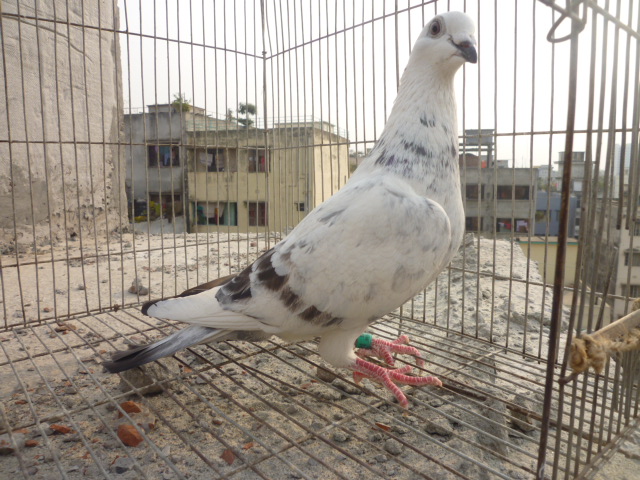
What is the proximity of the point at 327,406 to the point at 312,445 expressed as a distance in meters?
0.33

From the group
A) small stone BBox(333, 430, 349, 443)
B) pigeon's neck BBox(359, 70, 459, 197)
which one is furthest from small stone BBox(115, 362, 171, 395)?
pigeon's neck BBox(359, 70, 459, 197)

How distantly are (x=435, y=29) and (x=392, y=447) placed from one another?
1751 mm

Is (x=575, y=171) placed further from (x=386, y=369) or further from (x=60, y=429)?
(x=60, y=429)

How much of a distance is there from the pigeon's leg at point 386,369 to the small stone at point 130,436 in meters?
0.91

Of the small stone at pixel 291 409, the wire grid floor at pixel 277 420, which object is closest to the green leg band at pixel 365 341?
the wire grid floor at pixel 277 420

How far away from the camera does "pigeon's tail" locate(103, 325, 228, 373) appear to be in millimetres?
1772

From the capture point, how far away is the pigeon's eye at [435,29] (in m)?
1.93

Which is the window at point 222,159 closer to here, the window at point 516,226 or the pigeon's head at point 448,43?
the pigeon's head at point 448,43

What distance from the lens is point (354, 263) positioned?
169 cm

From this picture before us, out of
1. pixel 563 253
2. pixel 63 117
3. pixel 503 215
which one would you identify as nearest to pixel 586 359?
pixel 563 253

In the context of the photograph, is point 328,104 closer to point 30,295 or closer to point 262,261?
point 262,261

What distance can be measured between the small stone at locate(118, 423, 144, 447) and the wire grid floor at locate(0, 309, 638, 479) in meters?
0.02

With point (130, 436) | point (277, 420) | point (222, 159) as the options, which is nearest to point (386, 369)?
point (277, 420)

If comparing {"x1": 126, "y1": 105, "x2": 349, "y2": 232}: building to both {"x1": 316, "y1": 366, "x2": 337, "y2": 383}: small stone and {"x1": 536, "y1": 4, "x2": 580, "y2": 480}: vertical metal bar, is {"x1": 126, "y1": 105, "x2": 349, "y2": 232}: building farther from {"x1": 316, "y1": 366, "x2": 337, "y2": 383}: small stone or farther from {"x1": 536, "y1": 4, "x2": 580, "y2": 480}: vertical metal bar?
{"x1": 536, "y1": 4, "x2": 580, "y2": 480}: vertical metal bar
